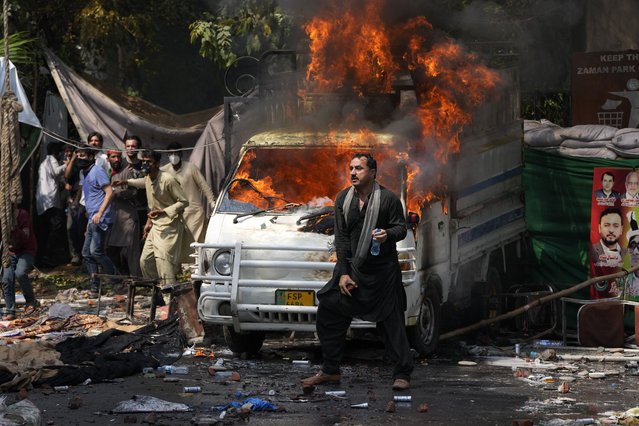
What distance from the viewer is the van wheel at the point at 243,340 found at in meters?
12.0

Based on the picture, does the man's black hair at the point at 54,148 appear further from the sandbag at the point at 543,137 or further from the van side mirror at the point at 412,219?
the van side mirror at the point at 412,219

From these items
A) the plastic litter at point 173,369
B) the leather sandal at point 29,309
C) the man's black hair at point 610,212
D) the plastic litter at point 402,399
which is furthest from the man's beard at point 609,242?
the leather sandal at point 29,309

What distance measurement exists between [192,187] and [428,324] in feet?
14.1

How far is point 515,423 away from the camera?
8.38m

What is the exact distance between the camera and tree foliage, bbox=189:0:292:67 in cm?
1844

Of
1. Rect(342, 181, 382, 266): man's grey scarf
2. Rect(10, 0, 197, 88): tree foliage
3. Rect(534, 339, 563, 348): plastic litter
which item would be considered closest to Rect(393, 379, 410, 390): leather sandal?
Rect(342, 181, 382, 266): man's grey scarf

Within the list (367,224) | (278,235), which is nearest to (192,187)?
(278,235)

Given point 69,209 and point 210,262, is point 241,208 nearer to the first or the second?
point 210,262

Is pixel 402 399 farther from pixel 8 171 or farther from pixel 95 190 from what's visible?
pixel 95 190

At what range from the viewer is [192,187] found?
15266mm

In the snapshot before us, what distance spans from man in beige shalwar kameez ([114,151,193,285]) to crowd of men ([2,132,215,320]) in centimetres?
1

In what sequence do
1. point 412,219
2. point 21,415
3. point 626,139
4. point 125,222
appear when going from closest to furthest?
point 21,415 < point 412,219 < point 626,139 < point 125,222

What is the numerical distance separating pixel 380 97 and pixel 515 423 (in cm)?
525

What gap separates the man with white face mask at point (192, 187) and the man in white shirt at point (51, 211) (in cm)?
367
